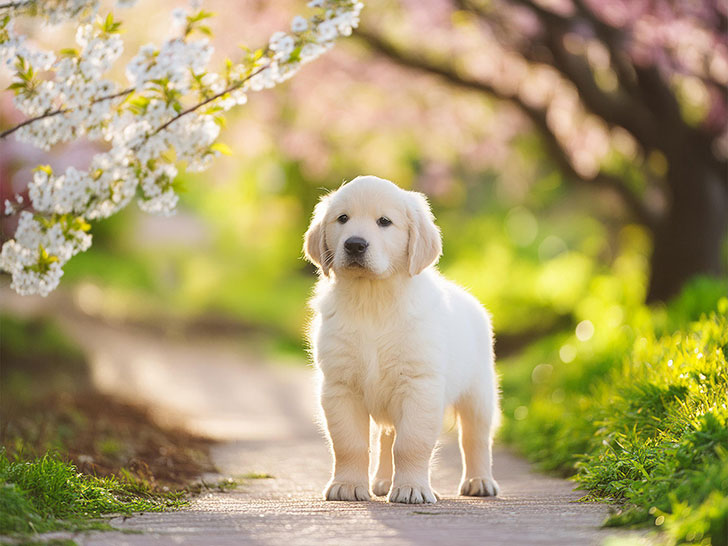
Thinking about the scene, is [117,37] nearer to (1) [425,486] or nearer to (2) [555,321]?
(1) [425,486]

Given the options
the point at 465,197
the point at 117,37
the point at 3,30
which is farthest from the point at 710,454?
the point at 465,197

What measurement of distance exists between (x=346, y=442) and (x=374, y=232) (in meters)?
0.97

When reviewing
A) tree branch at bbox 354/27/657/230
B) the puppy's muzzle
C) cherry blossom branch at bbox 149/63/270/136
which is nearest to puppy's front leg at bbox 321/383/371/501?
the puppy's muzzle

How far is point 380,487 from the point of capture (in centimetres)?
538

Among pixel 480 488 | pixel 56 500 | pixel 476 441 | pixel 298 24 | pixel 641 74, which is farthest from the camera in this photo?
pixel 641 74

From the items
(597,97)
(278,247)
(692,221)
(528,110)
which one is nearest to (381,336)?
(597,97)

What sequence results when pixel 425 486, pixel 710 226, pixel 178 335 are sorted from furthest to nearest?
pixel 178 335 < pixel 710 226 < pixel 425 486

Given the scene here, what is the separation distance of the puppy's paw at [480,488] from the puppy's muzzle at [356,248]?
4.50ft

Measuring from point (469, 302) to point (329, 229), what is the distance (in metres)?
1.06

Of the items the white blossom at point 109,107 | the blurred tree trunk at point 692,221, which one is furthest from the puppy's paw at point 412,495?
the blurred tree trunk at point 692,221

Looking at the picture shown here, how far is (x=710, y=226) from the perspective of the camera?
11.7 m

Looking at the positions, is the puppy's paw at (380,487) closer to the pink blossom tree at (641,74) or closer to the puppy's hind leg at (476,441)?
the puppy's hind leg at (476,441)

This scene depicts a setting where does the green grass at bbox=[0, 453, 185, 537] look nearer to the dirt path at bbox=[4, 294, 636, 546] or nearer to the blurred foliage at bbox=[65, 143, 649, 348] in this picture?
the dirt path at bbox=[4, 294, 636, 546]

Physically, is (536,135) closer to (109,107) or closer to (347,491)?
(109,107)
